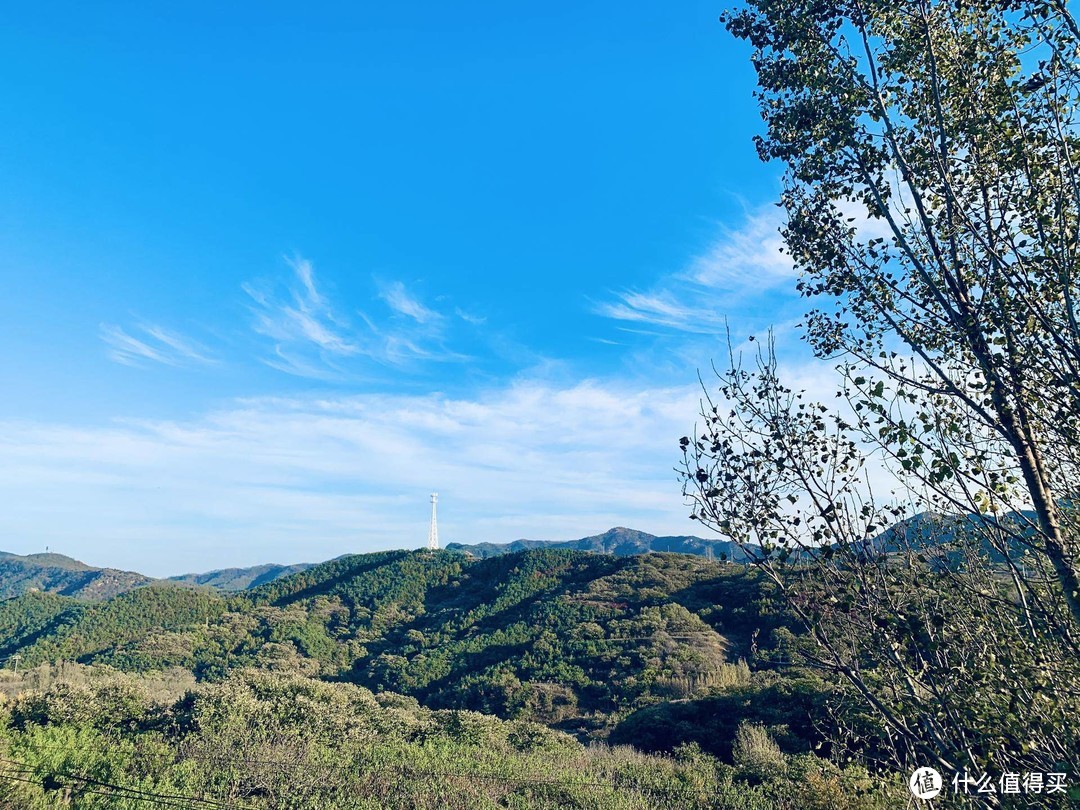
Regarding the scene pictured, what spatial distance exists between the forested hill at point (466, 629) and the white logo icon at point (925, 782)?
3994 centimetres

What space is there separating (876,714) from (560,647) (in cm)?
5459

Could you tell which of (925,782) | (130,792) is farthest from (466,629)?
(925,782)

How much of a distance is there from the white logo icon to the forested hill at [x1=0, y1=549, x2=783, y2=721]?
39.9m

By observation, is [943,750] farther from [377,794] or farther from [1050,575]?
[377,794]

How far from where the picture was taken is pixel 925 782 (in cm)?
482

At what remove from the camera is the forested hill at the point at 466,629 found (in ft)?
157

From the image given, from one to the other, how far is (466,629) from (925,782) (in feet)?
236

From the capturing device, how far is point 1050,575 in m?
4.34

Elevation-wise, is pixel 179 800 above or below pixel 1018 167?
below

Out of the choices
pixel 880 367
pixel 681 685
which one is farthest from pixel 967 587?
pixel 681 685

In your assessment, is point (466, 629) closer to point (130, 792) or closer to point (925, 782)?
point (130, 792)

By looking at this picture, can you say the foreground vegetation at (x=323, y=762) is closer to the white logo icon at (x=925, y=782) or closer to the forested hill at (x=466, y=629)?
the white logo icon at (x=925, y=782)

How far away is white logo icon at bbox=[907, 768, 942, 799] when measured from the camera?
4.43 metres

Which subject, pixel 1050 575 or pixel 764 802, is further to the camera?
pixel 764 802
